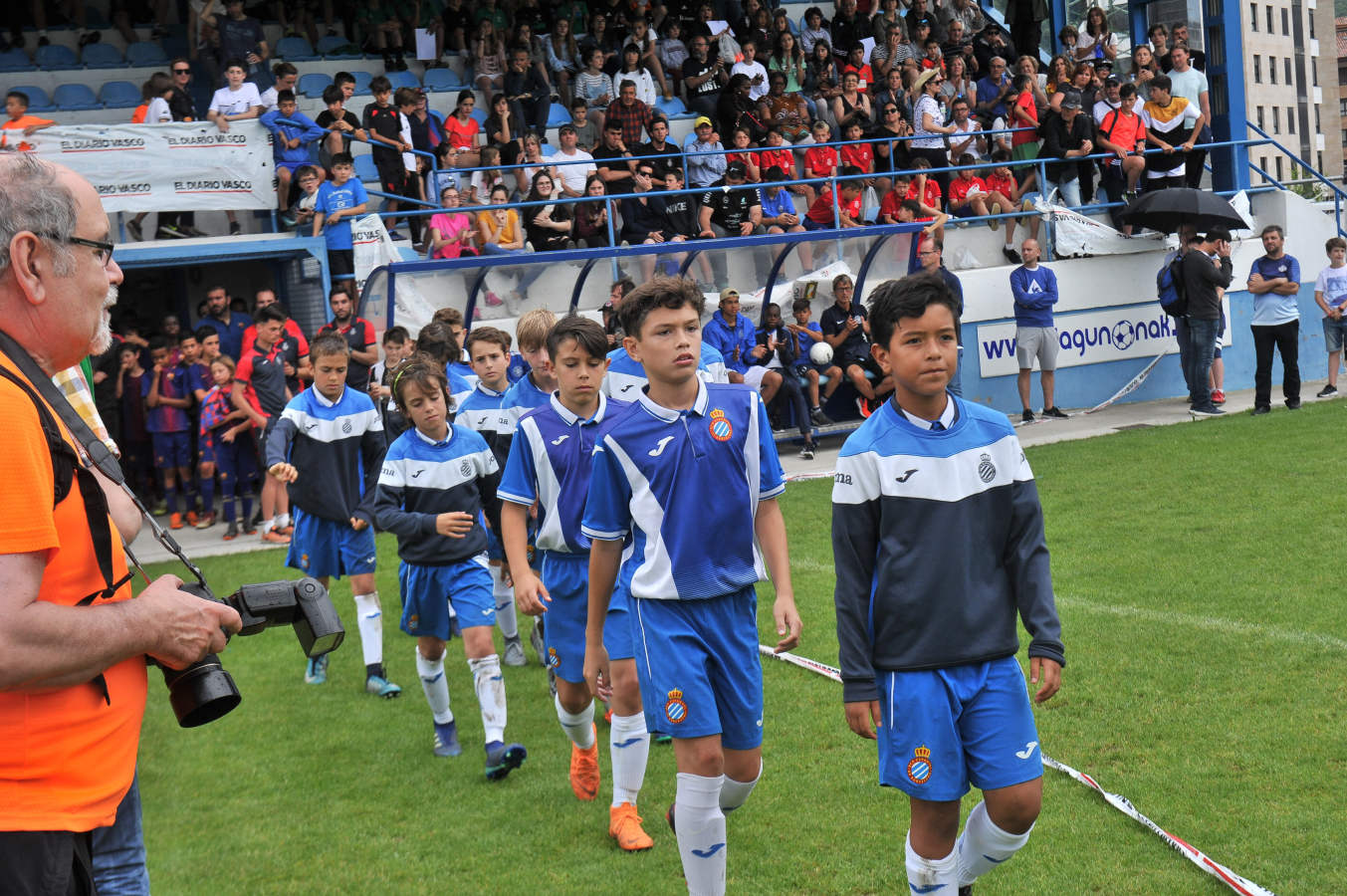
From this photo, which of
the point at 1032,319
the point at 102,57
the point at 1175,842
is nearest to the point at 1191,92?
the point at 1032,319

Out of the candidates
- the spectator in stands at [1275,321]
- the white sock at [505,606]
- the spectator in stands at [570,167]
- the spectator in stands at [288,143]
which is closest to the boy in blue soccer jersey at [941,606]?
the white sock at [505,606]

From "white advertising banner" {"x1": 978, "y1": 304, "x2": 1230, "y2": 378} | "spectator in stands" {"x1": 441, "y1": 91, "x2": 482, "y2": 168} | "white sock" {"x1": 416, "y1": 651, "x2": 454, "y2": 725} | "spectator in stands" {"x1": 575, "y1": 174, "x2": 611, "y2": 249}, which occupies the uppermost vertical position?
"spectator in stands" {"x1": 441, "y1": 91, "x2": 482, "y2": 168}

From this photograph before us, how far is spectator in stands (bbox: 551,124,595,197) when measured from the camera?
17984 millimetres

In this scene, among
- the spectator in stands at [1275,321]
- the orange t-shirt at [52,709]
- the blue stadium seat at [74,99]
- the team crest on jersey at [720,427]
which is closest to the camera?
the orange t-shirt at [52,709]

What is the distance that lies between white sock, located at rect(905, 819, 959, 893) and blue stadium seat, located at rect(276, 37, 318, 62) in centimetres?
1935

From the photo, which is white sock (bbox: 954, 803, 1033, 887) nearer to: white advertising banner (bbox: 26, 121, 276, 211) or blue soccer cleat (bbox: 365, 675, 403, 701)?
blue soccer cleat (bbox: 365, 675, 403, 701)

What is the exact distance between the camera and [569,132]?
59.2ft

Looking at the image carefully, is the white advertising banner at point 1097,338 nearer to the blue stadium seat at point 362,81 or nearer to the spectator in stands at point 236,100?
the spectator in stands at point 236,100

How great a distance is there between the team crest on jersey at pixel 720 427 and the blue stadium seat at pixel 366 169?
14.9 metres

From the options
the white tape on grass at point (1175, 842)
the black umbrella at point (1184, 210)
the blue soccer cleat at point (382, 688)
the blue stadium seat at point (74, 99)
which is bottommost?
the blue soccer cleat at point (382, 688)

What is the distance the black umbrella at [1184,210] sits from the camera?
17281 millimetres

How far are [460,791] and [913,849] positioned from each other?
2867 mm

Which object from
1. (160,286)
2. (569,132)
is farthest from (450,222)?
(160,286)

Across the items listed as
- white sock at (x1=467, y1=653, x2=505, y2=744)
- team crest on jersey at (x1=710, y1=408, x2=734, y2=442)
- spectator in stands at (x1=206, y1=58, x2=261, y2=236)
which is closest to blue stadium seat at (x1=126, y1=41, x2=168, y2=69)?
spectator in stands at (x1=206, y1=58, x2=261, y2=236)
